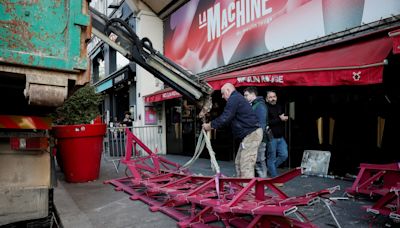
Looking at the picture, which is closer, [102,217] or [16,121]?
[16,121]

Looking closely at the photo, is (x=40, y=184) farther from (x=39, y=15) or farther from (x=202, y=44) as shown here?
(x=202, y=44)

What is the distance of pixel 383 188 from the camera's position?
13.5 feet

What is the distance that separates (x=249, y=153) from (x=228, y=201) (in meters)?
1.27

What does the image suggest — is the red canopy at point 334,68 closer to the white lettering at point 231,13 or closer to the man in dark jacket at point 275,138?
the man in dark jacket at point 275,138

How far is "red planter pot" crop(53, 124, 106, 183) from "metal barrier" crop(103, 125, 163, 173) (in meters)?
1.41

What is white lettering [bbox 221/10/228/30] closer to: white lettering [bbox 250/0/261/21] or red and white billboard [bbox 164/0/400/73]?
red and white billboard [bbox 164/0/400/73]

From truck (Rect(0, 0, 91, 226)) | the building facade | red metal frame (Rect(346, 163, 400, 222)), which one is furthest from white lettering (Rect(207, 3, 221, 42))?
truck (Rect(0, 0, 91, 226))

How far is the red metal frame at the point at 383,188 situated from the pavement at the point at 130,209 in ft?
0.57

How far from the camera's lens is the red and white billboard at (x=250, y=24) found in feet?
18.6

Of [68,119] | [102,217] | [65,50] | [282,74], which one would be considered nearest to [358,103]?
[282,74]

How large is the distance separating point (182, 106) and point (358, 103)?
653cm

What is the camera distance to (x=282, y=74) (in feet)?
18.3

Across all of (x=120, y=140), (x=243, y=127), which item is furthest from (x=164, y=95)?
(x=243, y=127)

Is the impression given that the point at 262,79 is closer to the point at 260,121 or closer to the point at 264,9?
the point at 260,121
